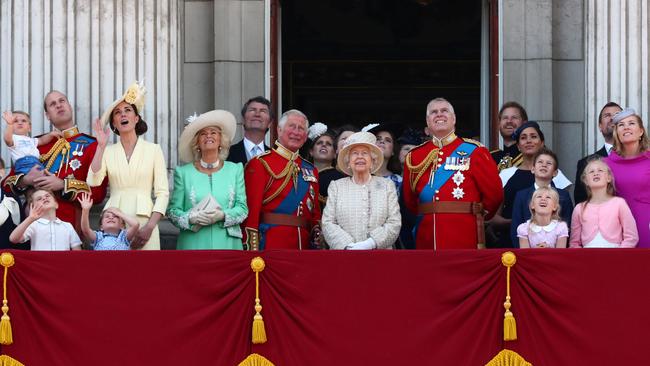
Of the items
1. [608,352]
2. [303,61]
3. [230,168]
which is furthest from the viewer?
[303,61]

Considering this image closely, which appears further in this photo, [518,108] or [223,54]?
[223,54]

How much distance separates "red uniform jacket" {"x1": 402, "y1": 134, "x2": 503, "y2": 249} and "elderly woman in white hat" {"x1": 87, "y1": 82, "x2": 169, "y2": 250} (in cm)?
181

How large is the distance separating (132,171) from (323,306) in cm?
183

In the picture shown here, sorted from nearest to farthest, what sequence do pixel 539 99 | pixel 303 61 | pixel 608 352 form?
pixel 608 352, pixel 539 99, pixel 303 61

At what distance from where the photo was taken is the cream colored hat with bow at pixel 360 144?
37.8 feet

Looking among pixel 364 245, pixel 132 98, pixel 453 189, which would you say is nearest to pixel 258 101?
pixel 132 98

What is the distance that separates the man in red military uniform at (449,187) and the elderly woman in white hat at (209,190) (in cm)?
127

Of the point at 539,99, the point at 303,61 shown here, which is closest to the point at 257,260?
the point at 539,99

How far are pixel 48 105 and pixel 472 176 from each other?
10.4 feet

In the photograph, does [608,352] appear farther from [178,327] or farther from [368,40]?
[368,40]

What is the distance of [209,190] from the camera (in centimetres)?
1152

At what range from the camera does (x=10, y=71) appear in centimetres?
1376

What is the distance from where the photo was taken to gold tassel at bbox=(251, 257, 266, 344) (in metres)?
10.6

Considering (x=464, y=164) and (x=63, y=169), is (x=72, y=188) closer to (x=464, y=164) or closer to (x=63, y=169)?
(x=63, y=169)
